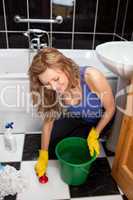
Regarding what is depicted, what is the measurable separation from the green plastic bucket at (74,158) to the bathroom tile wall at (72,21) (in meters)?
1.11

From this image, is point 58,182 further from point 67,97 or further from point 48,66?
point 48,66

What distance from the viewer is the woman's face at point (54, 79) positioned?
912mm

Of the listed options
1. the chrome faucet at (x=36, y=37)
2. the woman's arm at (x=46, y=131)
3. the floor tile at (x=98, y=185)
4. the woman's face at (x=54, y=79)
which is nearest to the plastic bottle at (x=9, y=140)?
the woman's arm at (x=46, y=131)

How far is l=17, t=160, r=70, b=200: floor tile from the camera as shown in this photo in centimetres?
116

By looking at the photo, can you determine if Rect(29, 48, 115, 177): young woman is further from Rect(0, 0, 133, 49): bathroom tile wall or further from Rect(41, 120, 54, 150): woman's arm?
Rect(0, 0, 133, 49): bathroom tile wall

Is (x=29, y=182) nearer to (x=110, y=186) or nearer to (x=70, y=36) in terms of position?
(x=110, y=186)

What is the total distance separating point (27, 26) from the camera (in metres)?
2.04

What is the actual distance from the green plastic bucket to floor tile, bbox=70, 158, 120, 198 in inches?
1.8

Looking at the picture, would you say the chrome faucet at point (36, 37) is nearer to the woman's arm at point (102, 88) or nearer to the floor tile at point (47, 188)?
the woman's arm at point (102, 88)

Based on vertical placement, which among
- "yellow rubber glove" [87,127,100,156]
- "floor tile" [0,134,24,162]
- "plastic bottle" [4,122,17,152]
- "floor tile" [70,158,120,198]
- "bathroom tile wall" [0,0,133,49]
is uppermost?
"bathroom tile wall" [0,0,133,49]

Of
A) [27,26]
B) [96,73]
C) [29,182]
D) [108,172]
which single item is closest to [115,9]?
[27,26]

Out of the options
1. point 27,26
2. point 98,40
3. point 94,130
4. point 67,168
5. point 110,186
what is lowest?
point 110,186

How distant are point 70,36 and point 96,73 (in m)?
1.19

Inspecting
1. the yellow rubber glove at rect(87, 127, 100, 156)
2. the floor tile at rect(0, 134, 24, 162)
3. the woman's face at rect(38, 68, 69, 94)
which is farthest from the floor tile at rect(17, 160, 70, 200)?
the woman's face at rect(38, 68, 69, 94)
